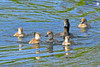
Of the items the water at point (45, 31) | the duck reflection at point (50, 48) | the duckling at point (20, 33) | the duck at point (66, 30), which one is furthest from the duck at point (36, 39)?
the duck at point (66, 30)

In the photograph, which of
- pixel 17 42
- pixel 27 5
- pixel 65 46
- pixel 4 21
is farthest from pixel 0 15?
pixel 65 46

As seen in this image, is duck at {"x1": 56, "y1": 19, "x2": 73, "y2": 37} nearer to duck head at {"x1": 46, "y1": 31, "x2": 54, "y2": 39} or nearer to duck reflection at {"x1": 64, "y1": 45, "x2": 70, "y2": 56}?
duck head at {"x1": 46, "y1": 31, "x2": 54, "y2": 39}

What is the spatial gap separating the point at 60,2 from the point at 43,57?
371 inches

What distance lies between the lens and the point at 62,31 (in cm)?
1631

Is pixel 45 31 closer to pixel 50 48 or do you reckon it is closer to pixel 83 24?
pixel 83 24

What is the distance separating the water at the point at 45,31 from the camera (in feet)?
37.8

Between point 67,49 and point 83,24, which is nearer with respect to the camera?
point 67,49

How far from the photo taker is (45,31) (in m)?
15.8

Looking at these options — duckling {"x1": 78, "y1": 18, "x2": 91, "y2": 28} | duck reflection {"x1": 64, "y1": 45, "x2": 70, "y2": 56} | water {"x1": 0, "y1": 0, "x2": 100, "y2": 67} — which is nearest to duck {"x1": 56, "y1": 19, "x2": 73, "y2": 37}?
water {"x1": 0, "y1": 0, "x2": 100, "y2": 67}

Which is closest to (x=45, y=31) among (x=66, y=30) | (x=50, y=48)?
(x=66, y=30)

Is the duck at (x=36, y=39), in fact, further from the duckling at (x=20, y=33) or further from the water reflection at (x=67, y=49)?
the water reflection at (x=67, y=49)

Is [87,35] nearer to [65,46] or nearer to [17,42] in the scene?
[65,46]

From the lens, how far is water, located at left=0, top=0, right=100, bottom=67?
11508 mm

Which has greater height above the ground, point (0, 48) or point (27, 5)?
point (27, 5)
